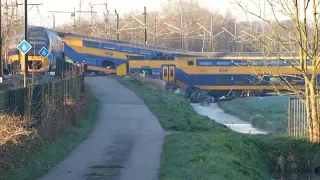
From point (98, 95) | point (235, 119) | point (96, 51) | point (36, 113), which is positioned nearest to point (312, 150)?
point (36, 113)

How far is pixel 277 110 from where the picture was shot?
49469mm

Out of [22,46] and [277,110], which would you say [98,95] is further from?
[277,110]

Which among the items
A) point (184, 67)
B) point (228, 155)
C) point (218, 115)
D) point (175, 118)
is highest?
point (184, 67)

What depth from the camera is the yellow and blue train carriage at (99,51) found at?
62688 mm

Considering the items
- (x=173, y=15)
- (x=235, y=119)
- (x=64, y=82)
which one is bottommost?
(x=235, y=119)

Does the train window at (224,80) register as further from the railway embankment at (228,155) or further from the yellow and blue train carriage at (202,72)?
the railway embankment at (228,155)

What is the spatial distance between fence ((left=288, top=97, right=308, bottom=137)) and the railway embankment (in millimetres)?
982

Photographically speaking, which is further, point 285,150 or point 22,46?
point 22,46

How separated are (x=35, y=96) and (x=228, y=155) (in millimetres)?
5719

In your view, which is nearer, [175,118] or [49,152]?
[49,152]

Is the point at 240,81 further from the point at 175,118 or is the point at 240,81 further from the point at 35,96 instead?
the point at 35,96

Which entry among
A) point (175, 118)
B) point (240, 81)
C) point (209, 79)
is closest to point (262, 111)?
point (240, 81)

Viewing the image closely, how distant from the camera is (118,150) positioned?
1834 centimetres

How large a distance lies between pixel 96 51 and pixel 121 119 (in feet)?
120
